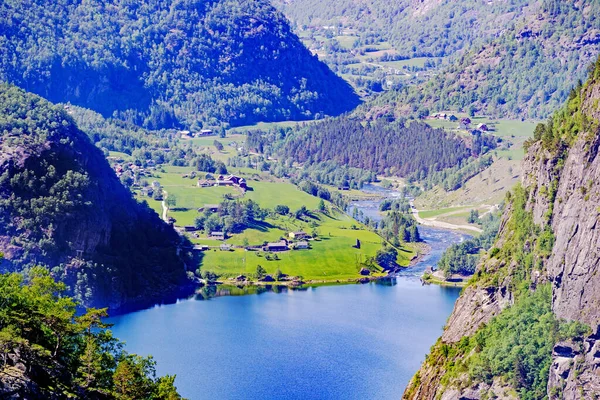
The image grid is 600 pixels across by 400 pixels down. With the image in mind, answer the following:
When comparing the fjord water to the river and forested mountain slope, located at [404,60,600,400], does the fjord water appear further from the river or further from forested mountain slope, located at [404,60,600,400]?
forested mountain slope, located at [404,60,600,400]

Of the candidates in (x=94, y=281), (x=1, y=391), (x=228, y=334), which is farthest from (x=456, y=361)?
(x=94, y=281)

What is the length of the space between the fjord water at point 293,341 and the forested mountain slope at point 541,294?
499 inches

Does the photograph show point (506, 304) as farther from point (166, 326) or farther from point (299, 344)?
point (166, 326)

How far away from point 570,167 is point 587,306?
17034mm

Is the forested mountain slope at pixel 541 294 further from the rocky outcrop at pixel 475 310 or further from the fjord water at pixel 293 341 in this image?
the fjord water at pixel 293 341

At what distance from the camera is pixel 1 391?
64.8 meters

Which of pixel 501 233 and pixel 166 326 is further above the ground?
pixel 501 233

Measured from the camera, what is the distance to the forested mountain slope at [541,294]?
113m

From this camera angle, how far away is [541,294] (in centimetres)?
12200

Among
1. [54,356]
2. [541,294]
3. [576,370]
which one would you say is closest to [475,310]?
[541,294]

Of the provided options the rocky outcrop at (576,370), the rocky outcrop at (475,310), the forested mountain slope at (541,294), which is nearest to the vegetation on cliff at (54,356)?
the rocky outcrop at (576,370)

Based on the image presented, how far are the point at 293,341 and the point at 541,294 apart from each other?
45.8m

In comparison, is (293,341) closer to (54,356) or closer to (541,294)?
(541,294)

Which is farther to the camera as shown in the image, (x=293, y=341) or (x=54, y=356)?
(x=293, y=341)
